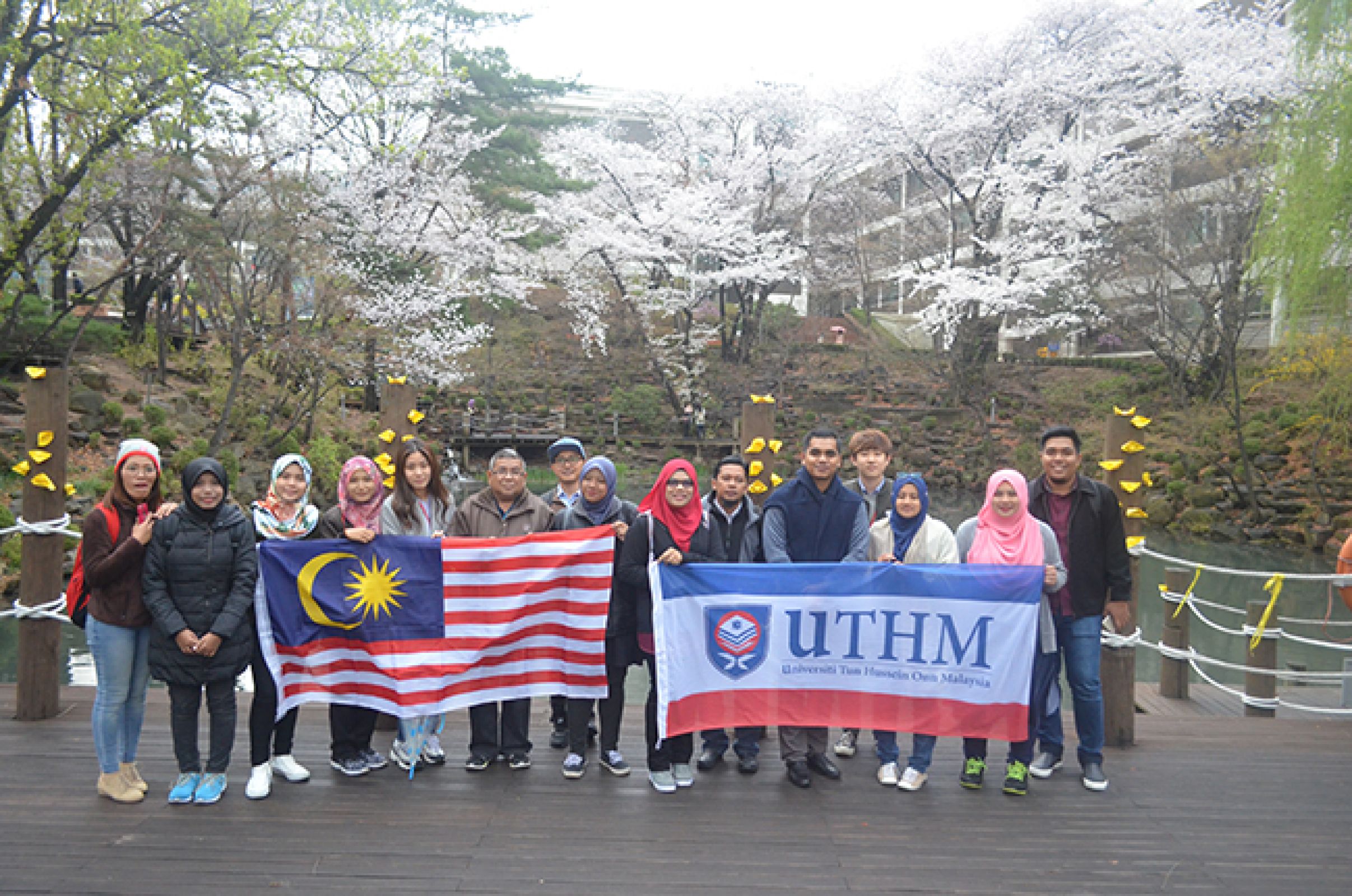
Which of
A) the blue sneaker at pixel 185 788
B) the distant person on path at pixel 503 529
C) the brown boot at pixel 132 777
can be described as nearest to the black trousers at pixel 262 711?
the blue sneaker at pixel 185 788

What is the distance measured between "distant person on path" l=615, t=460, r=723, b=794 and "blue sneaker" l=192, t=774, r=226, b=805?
1.78 meters

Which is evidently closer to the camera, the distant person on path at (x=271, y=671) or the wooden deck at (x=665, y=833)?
the wooden deck at (x=665, y=833)

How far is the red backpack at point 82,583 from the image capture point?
3.57 meters

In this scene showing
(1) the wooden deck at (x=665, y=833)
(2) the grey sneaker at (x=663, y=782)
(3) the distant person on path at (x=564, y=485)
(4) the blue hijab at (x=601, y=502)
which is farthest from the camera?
(3) the distant person on path at (x=564, y=485)

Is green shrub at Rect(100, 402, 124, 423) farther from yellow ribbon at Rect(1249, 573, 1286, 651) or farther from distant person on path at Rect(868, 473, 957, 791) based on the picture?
yellow ribbon at Rect(1249, 573, 1286, 651)

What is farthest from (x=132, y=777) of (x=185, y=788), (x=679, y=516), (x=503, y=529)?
(x=679, y=516)

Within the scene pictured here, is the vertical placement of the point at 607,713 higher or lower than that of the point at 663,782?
higher

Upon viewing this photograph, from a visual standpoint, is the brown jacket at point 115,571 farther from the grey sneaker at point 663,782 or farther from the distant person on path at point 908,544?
the distant person on path at point 908,544

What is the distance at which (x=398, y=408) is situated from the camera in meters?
5.25

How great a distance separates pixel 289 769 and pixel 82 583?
1.15 metres

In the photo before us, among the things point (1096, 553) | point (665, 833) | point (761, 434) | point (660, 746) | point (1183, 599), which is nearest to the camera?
point (665, 833)

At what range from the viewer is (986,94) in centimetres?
2234

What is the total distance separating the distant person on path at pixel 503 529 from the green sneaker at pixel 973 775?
1993 millimetres

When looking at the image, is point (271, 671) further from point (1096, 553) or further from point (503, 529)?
point (1096, 553)
